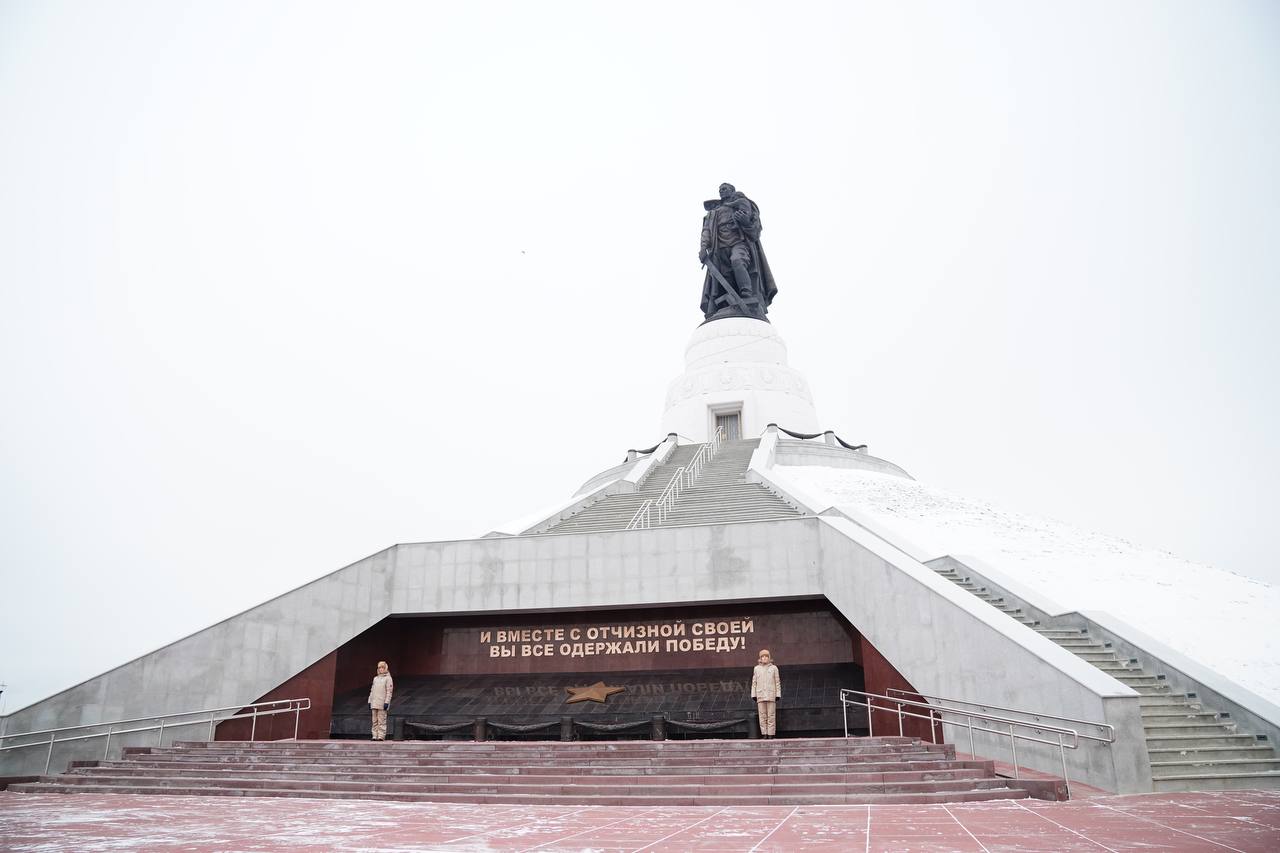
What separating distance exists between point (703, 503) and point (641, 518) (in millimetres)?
1534

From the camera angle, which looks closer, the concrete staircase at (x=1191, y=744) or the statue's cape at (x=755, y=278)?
the concrete staircase at (x=1191, y=744)

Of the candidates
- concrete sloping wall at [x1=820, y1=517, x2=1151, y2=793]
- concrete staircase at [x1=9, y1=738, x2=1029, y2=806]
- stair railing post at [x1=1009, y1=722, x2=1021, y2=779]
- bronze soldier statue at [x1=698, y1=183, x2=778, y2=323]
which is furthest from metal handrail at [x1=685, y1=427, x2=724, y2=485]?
stair railing post at [x1=1009, y1=722, x2=1021, y2=779]

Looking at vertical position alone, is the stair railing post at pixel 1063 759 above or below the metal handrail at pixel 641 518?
below

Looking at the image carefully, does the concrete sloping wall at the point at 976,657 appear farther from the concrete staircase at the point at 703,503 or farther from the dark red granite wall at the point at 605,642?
the concrete staircase at the point at 703,503

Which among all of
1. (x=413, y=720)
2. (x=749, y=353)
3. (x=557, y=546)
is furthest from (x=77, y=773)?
(x=749, y=353)

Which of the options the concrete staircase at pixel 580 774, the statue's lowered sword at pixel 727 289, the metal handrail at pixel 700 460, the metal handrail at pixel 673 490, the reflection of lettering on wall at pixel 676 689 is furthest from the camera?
the statue's lowered sword at pixel 727 289

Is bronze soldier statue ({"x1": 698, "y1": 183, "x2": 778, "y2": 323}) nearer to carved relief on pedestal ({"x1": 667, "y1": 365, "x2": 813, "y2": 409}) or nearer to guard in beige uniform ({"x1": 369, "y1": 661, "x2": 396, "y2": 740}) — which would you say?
carved relief on pedestal ({"x1": 667, "y1": 365, "x2": 813, "y2": 409})

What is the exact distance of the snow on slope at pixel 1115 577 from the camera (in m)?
10.1

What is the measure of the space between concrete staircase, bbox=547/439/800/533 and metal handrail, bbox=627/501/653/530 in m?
0.18

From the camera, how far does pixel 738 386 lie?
29.0 m

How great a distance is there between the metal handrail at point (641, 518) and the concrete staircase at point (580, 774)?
24.0ft

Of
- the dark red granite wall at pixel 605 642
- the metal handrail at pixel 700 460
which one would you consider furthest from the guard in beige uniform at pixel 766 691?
the metal handrail at pixel 700 460

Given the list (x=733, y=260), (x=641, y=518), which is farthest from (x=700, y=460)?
(x=733, y=260)

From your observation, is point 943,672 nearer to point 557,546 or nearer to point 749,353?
point 557,546
